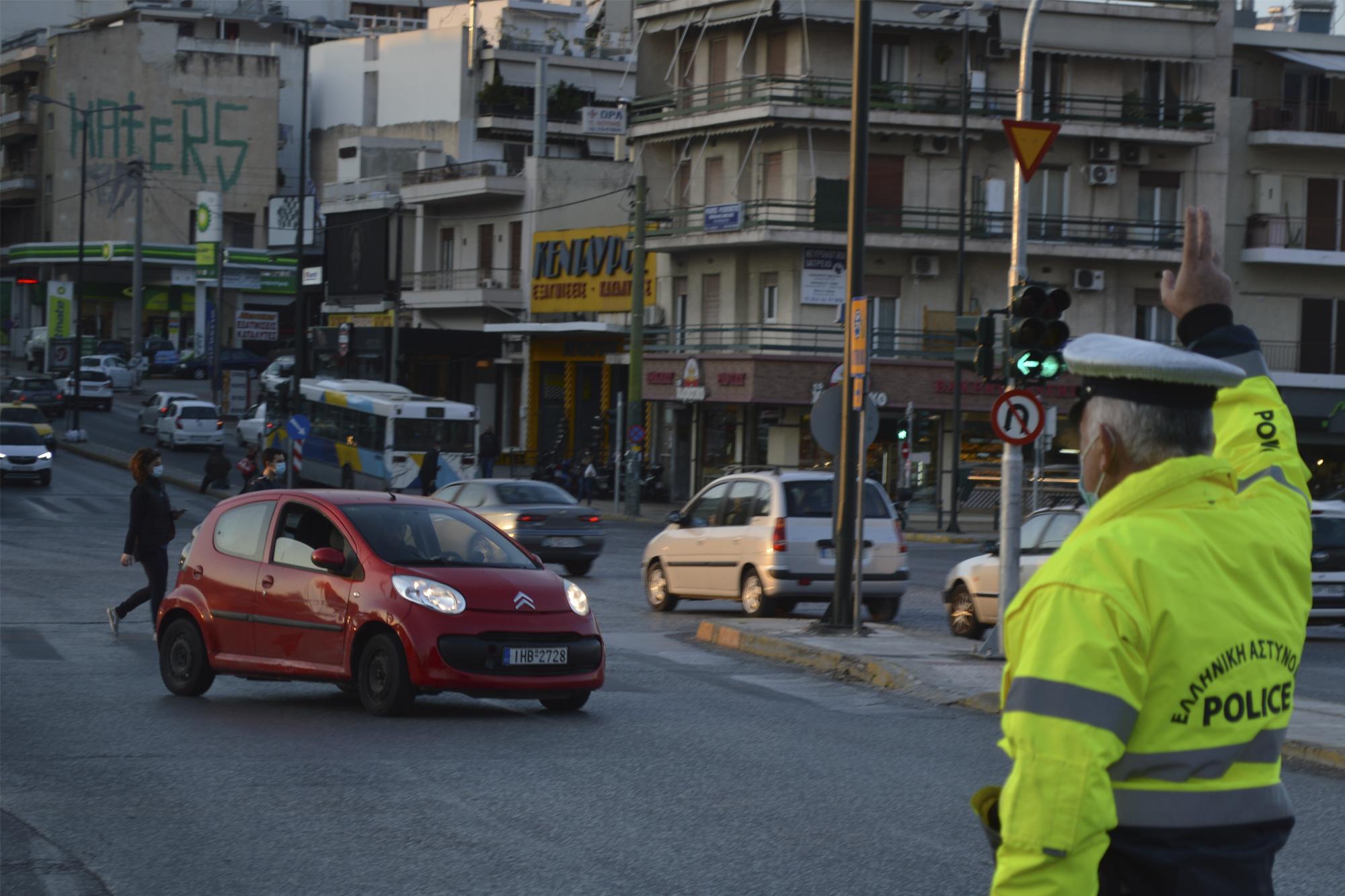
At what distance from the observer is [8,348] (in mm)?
100562

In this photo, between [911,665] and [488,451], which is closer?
[911,665]

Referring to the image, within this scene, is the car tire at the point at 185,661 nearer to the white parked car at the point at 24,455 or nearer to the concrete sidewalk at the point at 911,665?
the concrete sidewalk at the point at 911,665

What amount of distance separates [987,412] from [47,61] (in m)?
69.0

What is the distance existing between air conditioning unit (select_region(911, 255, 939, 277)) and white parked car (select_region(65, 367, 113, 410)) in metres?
38.7

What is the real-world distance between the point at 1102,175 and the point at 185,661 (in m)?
39.6

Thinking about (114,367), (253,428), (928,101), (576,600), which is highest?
(928,101)

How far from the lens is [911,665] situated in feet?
49.6

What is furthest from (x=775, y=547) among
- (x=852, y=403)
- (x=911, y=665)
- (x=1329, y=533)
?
(x=1329, y=533)

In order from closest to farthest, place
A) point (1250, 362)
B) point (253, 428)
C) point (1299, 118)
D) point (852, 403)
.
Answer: point (1250, 362), point (852, 403), point (1299, 118), point (253, 428)

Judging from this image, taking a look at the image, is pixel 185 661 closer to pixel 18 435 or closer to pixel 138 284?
pixel 18 435

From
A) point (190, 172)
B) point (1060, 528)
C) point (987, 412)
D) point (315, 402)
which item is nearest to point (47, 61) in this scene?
point (190, 172)

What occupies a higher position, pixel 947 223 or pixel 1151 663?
Answer: pixel 947 223

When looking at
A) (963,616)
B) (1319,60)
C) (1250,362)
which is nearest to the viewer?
(1250,362)

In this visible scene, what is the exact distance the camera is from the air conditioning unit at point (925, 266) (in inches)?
1884
